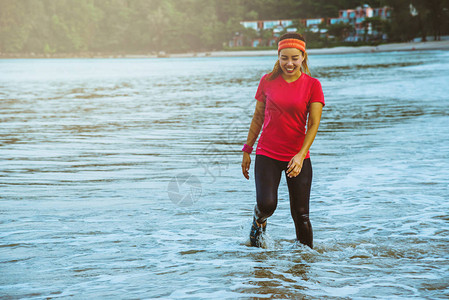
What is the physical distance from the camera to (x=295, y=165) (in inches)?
158

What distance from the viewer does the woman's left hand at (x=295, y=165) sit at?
4.02 metres

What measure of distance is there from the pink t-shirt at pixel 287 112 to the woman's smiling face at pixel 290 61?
8cm

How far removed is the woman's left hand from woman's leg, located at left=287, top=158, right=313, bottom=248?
224 mm

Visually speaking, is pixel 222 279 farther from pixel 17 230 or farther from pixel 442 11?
pixel 442 11

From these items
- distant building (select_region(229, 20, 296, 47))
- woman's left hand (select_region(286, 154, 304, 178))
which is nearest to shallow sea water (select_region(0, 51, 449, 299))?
woman's left hand (select_region(286, 154, 304, 178))

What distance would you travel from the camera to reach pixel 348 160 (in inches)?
356

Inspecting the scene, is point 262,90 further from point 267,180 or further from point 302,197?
point 302,197

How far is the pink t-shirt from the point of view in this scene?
4.14 metres

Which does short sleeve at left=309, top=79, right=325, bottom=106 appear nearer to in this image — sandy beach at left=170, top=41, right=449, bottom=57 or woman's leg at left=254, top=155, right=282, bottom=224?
woman's leg at left=254, top=155, right=282, bottom=224

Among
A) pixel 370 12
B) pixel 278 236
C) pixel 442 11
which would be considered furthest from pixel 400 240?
pixel 370 12

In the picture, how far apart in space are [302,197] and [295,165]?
1.34 ft

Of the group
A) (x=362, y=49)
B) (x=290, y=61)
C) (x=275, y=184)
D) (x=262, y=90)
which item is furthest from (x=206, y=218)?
(x=362, y=49)

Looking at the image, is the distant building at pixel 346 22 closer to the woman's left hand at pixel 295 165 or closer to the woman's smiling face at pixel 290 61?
the woman's smiling face at pixel 290 61

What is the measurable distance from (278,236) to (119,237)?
152cm
